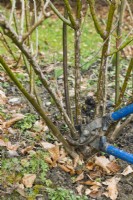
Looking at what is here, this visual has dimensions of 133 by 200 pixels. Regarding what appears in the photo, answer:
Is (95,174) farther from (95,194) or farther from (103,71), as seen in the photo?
(103,71)

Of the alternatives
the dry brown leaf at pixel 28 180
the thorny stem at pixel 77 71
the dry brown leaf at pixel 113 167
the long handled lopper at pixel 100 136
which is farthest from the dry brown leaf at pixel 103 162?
the dry brown leaf at pixel 28 180

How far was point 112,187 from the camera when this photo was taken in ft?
6.79

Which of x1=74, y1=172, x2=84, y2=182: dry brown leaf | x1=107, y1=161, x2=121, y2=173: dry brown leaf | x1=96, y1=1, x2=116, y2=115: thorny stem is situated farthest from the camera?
x1=107, y1=161, x2=121, y2=173: dry brown leaf

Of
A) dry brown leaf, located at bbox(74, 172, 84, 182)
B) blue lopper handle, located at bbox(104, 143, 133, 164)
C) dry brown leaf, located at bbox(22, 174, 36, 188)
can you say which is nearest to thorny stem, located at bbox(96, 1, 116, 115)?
blue lopper handle, located at bbox(104, 143, 133, 164)

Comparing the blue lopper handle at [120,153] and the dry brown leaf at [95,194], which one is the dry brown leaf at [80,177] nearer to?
the dry brown leaf at [95,194]

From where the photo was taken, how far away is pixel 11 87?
3.11m

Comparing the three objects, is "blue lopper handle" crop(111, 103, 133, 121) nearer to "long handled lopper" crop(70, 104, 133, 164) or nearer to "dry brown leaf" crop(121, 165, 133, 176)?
"long handled lopper" crop(70, 104, 133, 164)

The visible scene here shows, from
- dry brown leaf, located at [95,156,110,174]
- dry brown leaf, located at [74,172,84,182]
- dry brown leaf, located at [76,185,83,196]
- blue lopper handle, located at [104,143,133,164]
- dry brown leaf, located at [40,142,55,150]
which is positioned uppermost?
blue lopper handle, located at [104,143,133,164]

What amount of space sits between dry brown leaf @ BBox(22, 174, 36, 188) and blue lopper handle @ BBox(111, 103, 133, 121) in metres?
0.52

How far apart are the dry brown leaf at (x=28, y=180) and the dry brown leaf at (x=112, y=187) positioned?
16.0 inches

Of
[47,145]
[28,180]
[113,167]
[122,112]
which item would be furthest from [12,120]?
[122,112]

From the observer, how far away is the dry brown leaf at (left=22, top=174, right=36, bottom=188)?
1.95 m

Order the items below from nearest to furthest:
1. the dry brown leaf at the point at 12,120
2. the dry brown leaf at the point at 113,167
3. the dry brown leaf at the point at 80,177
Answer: the dry brown leaf at the point at 80,177, the dry brown leaf at the point at 113,167, the dry brown leaf at the point at 12,120

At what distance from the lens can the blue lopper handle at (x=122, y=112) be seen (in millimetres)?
1898
